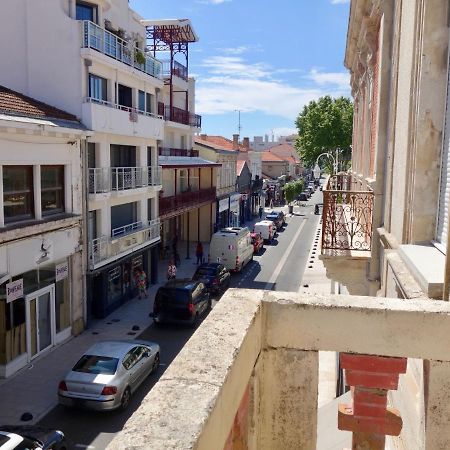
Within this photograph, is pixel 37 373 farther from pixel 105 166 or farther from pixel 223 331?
pixel 223 331

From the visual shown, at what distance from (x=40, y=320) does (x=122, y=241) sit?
583 cm

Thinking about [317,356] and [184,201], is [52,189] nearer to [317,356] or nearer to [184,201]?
[184,201]

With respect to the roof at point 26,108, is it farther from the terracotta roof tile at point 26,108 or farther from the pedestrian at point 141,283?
the pedestrian at point 141,283

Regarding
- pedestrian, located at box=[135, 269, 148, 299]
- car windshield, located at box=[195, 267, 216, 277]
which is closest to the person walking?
pedestrian, located at box=[135, 269, 148, 299]

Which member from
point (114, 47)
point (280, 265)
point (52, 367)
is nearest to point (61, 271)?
point (52, 367)

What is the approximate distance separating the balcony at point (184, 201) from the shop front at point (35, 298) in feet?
34.1

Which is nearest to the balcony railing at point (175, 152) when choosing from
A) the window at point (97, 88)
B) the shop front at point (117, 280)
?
the shop front at point (117, 280)

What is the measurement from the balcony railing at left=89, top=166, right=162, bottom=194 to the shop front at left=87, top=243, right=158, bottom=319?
10.1 ft

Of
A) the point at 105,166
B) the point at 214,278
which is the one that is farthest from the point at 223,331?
the point at 214,278

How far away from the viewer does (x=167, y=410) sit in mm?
2047

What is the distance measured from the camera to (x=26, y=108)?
17.0 m

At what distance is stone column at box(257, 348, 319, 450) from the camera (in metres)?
3.46

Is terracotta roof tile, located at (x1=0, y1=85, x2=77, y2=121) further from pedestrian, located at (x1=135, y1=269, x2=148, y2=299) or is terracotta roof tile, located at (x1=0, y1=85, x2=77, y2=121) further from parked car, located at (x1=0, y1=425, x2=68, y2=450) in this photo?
parked car, located at (x1=0, y1=425, x2=68, y2=450)

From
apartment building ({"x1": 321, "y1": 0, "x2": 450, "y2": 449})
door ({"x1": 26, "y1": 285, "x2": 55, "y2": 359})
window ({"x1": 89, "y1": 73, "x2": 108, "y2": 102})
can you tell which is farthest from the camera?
window ({"x1": 89, "y1": 73, "x2": 108, "y2": 102})
